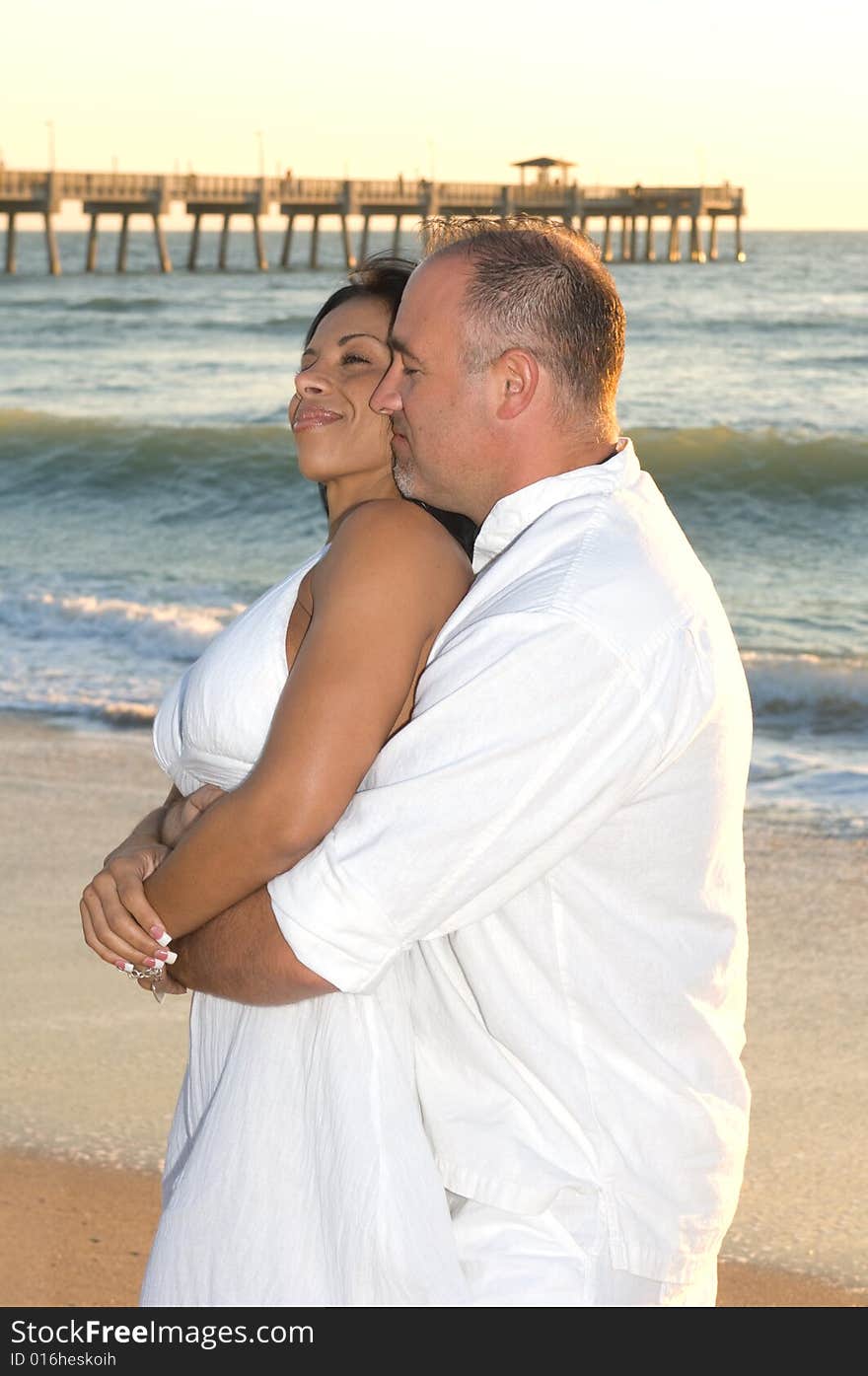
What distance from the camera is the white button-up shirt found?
174cm

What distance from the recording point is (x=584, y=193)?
57.0m

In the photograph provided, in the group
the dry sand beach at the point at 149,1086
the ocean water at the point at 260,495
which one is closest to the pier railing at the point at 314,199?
the ocean water at the point at 260,495

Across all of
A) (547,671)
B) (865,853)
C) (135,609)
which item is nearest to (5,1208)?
(547,671)

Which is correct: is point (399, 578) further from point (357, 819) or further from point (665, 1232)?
point (665, 1232)

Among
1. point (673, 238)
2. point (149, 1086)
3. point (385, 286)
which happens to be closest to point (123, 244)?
point (673, 238)

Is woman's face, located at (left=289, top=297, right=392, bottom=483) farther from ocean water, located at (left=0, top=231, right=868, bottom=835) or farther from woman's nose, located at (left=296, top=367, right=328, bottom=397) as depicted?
ocean water, located at (left=0, top=231, right=868, bottom=835)

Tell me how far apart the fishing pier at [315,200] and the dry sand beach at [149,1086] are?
38.7 m

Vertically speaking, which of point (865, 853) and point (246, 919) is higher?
point (246, 919)

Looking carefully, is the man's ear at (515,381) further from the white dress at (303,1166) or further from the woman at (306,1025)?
the white dress at (303,1166)

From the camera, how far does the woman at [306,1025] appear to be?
6.28ft

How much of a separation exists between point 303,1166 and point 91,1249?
175 cm

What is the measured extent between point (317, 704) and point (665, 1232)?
0.73m

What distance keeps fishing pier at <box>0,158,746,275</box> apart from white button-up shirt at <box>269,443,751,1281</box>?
42.1 meters

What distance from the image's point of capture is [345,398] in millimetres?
2523
